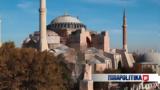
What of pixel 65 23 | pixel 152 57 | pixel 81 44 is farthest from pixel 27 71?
pixel 65 23

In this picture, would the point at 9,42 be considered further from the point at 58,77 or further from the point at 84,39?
the point at 84,39

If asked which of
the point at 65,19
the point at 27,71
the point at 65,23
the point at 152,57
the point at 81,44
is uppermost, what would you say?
the point at 65,19

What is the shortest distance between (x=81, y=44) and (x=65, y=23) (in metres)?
5.44

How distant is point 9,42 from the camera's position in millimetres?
24984

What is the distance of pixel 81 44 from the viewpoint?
41.5 metres

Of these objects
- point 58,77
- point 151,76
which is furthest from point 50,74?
point 151,76

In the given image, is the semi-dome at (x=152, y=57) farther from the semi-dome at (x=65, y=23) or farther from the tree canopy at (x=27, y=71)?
the tree canopy at (x=27, y=71)

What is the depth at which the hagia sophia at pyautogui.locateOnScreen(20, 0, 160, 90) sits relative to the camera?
35219 mm

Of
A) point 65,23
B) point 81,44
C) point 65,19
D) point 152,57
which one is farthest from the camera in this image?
point 65,19

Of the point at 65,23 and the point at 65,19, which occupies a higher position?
the point at 65,19

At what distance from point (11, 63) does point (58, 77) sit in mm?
2867

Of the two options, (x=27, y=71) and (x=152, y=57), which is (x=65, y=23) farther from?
(x=27, y=71)

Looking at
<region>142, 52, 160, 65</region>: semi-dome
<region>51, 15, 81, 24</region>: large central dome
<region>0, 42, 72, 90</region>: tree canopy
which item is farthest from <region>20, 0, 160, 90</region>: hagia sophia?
<region>0, 42, 72, 90</region>: tree canopy

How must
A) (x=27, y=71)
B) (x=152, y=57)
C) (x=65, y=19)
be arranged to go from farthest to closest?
1. (x=65, y=19)
2. (x=152, y=57)
3. (x=27, y=71)
